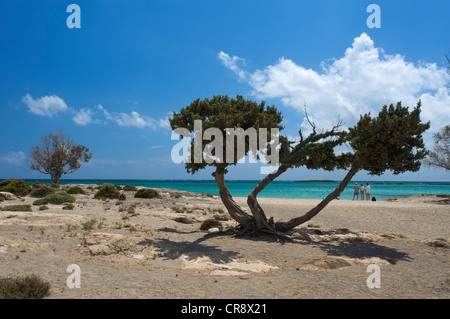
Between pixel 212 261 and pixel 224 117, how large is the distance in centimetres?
523

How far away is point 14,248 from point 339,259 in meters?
10.9

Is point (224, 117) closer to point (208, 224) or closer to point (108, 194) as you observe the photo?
point (208, 224)

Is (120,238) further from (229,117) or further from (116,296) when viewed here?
(229,117)

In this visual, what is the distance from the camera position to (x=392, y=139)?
1142cm

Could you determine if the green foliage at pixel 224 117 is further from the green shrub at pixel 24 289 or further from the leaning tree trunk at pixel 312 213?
the green shrub at pixel 24 289

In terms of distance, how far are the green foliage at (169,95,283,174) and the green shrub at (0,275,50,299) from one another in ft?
22.1

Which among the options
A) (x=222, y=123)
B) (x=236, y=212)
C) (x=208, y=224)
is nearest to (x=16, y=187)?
(x=208, y=224)

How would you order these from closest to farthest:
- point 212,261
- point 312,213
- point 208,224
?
point 212,261
point 312,213
point 208,224

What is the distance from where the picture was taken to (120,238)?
10984 millimetres

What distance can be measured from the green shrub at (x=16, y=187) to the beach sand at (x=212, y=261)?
16.9 meters

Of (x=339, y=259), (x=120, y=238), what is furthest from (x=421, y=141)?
(x=120, y=238)

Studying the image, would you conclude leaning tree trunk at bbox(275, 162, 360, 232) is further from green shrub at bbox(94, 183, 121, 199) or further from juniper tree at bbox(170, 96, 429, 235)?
green shrub at bbox(94, 183, 121, 199)

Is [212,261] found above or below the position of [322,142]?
below
